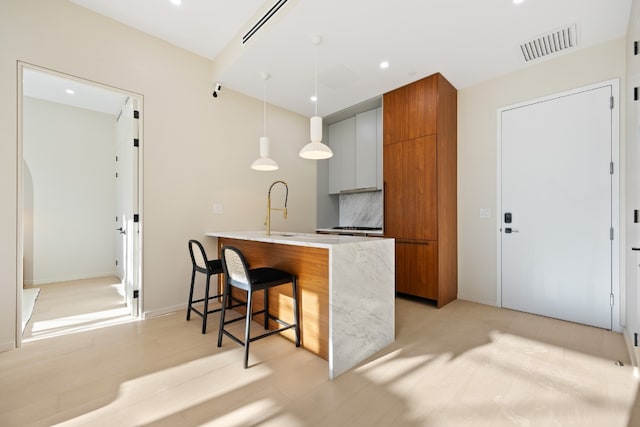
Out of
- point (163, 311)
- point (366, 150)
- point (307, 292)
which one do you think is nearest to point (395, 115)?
point (366, 150)

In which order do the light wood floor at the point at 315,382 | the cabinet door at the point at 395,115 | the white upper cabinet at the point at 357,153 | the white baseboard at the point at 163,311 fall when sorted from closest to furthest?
the light wood floor at the point at 315,382, the white baseboard at the point at 163,311, the cabinet door at the point at 395,115, the white upper cabinet at the point at 357,153

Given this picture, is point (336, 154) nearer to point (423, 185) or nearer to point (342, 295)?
point (423, 185)

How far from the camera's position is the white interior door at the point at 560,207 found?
2.65 meters

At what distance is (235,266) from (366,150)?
3156mm

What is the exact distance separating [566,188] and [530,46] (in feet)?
4.94

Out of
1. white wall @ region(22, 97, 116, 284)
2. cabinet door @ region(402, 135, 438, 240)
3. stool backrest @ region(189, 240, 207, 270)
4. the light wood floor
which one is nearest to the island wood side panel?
the light wood floor

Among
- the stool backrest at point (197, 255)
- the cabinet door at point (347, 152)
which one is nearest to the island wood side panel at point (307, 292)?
the stool backrest at point (197, 255)

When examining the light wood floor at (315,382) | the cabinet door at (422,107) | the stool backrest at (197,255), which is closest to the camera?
the light wood floor at (315,382)

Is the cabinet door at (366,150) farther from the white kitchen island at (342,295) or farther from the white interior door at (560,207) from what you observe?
the white kitchen island at (342,295)

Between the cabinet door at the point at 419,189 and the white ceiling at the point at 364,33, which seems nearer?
the white ceiling at the point at 364,33

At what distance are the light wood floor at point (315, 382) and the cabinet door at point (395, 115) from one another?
95.8 inches

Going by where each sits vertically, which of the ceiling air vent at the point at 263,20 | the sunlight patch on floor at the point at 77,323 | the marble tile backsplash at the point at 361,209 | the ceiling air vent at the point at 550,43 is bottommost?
the sunlight patch on floor at the point at 77,323

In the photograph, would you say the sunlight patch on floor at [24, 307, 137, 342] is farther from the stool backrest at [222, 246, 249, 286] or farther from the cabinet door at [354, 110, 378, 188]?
the cabinet door at [354, 110, 378, 188]

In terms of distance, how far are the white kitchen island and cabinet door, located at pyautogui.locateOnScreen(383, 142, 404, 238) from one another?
1434mm
